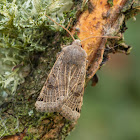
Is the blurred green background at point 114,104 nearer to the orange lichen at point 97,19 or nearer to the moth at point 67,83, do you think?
the moth at point 67,83

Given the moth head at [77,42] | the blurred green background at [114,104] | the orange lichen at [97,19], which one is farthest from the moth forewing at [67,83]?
the blurred green background at [114,104]

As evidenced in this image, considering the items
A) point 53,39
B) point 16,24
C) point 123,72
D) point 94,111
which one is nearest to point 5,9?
point 16,24

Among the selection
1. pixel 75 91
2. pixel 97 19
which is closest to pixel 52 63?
pixel 75 91

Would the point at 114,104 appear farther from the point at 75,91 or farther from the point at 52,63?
the point at 52,63

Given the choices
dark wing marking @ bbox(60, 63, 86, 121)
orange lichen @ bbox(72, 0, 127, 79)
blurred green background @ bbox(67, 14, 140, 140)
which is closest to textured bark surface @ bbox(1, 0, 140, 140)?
orange lichen @ bbox(72, 0, 127, 79)

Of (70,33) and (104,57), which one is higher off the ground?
(70,33)

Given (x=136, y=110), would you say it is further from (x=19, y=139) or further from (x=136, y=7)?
(x=19, y=139)
